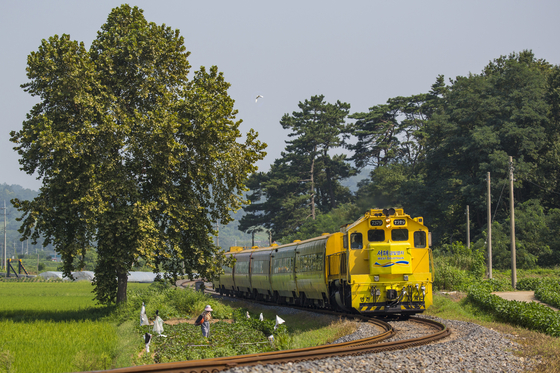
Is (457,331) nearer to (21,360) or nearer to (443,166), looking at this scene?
(21,360)

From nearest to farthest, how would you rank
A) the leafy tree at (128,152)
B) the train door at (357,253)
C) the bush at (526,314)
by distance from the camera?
1. the bush at (526,314)
2. the train door at (357,253)
3. the leafy tree at (128,152)

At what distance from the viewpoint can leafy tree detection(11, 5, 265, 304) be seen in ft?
76.6

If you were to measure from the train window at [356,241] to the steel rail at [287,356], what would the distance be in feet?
11.3

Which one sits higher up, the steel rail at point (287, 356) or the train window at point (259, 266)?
the train window at point (259, 266)

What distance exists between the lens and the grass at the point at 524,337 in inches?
448

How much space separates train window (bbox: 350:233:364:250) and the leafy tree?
783 cm

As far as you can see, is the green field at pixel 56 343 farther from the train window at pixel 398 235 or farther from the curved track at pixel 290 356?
the train window at pixel 398 235

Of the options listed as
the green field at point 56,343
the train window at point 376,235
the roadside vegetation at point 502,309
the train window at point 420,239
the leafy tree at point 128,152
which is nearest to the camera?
the green field at point 56,343

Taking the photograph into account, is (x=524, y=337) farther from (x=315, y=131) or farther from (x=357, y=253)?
(x=315, y=131)

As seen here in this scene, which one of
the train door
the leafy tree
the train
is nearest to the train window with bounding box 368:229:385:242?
the train

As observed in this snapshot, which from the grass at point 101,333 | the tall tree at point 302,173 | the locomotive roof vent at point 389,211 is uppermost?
the tall tree at point 302,173

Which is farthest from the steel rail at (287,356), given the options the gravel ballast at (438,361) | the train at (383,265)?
the train at (383,265)

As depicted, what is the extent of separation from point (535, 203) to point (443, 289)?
29.0 metres

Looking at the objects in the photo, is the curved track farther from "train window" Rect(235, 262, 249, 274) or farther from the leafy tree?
"train window" Rect(235, 262, 249, 274)
